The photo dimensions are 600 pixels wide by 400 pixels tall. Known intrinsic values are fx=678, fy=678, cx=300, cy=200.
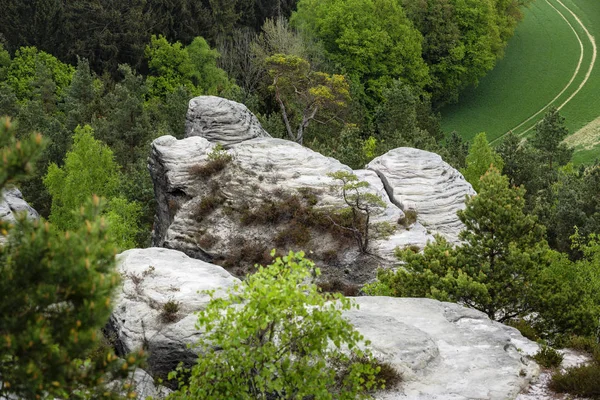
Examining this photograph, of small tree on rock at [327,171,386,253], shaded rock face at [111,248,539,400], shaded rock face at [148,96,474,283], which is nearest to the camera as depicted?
shaded rock face at [111,248,539,400]

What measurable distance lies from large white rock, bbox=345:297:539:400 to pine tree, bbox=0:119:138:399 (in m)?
7.74

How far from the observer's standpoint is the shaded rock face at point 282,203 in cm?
2997

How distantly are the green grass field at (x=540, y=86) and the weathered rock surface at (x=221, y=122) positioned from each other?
46.4 meters

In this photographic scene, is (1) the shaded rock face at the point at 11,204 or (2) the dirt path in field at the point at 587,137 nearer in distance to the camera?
(1) the shaded rock face at the point at 11,204

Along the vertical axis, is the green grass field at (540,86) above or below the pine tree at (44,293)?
below

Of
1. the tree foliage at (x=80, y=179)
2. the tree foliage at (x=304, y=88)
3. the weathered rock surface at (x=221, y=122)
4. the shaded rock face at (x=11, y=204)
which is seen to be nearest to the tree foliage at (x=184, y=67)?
the tree foliage at (x=304, y=88)

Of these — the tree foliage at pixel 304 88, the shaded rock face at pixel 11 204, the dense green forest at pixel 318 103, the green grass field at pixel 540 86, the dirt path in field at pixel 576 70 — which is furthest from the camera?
the dirt path in field at pixel 576 70

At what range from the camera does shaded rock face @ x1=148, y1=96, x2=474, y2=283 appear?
2997 centimetres

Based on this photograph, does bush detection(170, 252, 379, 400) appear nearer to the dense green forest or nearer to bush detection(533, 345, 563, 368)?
bush detection(533, 345, 563, 368)

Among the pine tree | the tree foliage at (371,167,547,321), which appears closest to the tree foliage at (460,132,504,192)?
the tree foliage at (371,167,547,321)

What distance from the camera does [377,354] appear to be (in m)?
14.5

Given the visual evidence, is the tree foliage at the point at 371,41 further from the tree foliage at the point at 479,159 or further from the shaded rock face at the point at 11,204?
the shaded rock face at the point at 11,204

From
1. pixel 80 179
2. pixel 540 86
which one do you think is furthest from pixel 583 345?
pixel 540 86

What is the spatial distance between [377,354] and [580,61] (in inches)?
3591
